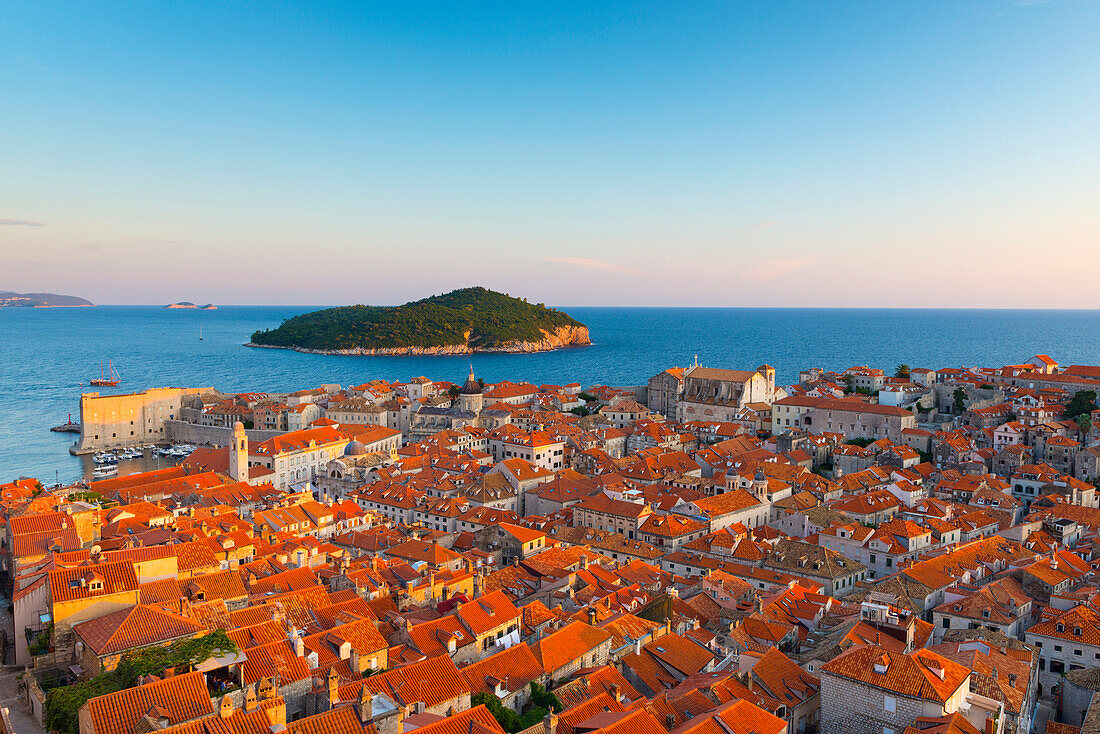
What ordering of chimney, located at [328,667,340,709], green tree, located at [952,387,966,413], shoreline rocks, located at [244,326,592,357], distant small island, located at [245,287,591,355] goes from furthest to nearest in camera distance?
distant small island, located at [245,287,591,355] → shoreline rocks, located at [244,326,592,357] → green tree, located at [952,387,966,413] → chimney, located at [328,667,340,709]

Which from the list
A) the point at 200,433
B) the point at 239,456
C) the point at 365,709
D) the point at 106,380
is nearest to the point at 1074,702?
the point at 365,709

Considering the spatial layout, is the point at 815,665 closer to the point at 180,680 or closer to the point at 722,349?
the point at 180,680

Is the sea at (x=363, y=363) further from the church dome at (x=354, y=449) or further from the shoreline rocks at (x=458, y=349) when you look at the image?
the church dome at (x=354, y=449)

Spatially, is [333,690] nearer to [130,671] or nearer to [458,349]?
[130,671]

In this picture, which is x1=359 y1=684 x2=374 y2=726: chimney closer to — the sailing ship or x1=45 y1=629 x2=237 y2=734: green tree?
x1=45 y1=629 x2=237 y2=734: green tree

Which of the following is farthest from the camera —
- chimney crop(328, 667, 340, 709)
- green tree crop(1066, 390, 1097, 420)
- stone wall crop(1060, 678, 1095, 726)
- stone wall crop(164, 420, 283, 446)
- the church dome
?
stone wall crop(164, 420, 283, 446)

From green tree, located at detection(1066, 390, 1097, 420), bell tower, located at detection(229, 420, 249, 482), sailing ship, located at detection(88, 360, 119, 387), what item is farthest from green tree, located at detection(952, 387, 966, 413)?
sailing ship, located at detection(88, 360, 119, 387)

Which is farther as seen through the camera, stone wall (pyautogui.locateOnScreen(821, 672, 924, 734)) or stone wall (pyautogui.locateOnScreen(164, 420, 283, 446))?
stone wall (pyautogui.locateOnScreen(164, 420, 283, 446))
